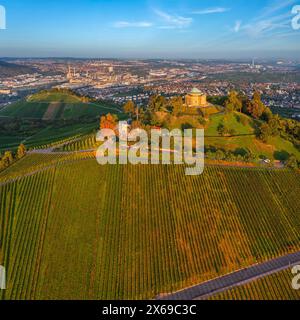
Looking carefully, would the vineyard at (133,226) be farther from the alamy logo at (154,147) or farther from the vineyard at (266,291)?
the vineyard at (266,291)

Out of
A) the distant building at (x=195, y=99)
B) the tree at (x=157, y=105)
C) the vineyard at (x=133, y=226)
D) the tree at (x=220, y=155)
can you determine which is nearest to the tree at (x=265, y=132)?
the vineyard at (x=133, y=226)

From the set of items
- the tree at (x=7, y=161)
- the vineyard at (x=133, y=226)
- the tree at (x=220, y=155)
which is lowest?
the vineyard at (x=133, y=226)

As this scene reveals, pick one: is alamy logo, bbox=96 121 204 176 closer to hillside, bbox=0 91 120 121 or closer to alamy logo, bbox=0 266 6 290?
alamy logo, bbox=0 266 6 290
